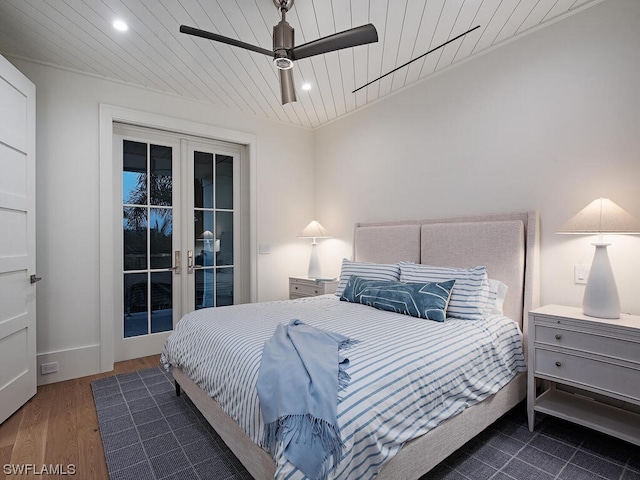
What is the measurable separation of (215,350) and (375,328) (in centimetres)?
92

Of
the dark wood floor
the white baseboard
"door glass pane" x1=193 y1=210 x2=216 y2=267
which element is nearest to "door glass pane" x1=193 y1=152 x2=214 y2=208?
"door glass pane" x1=193 y1=210 x2=216 y2=267

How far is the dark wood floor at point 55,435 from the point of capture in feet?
5.98

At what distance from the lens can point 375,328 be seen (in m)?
2.02

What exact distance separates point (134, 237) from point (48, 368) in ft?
4.36

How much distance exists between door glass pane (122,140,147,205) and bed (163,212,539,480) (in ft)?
5.59

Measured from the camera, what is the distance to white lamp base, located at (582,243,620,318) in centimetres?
194

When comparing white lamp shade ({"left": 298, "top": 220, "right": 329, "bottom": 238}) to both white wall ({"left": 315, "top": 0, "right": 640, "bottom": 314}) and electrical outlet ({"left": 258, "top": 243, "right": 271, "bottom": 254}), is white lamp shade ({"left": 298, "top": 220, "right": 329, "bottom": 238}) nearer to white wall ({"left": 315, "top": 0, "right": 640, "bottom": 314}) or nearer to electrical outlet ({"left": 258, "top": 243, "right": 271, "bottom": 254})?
electrical outlet ({"left": 258, "top": 243, "right": 271, "bottom": 254})

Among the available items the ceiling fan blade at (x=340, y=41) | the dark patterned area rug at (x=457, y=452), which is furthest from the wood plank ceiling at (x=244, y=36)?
the dark patterned area rug at (x=457, y=452)

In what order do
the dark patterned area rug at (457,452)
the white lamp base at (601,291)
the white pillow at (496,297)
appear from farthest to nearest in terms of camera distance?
the white pillow at (496,297) < the white lamp base at (601,291) < the dark patterned area rug at (457,452)

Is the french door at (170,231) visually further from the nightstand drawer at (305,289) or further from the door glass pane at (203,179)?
the nightstand drawer at (305,289)

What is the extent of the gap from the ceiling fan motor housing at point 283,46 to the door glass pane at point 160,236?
7.53 ft

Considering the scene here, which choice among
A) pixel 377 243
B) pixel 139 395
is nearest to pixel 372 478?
pixel 139 395

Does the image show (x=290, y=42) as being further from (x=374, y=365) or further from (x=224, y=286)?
(x=224, y=286)

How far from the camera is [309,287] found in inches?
151
